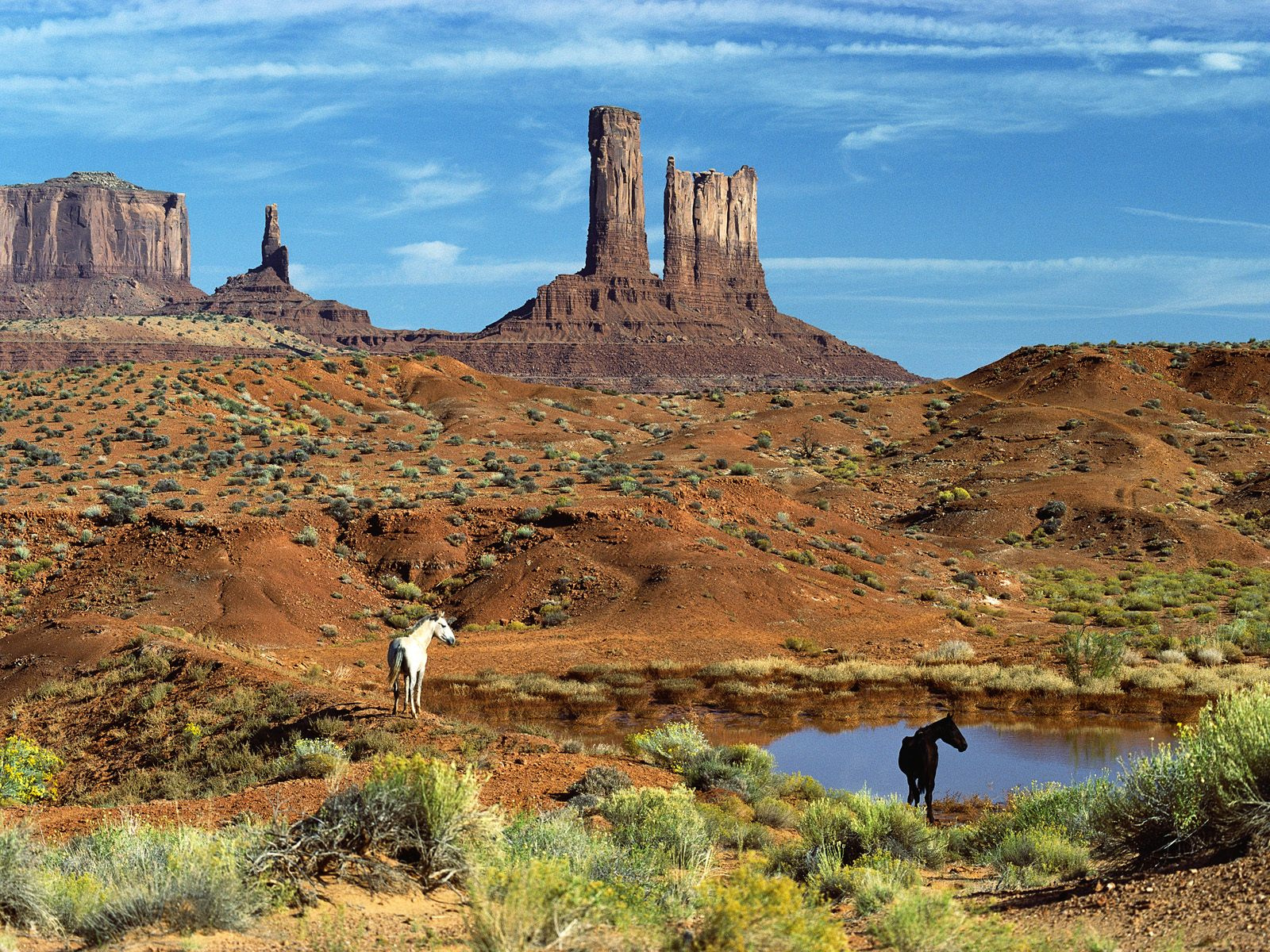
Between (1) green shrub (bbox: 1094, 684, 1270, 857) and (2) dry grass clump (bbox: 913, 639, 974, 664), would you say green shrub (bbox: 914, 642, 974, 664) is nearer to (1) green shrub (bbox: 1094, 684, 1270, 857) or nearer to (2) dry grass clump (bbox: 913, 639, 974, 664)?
(2) dry grass clump (bbox: 913, 639, 974, 664)

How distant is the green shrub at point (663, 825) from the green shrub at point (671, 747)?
442 cm

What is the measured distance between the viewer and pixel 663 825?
1169 centimetres

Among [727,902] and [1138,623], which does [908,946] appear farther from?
[1138,623]

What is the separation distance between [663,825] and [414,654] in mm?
6822

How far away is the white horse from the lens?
17.4 metres

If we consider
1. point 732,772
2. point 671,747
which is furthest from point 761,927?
point 671,747

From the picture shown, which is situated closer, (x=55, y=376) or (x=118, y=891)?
(x=118, y=891)

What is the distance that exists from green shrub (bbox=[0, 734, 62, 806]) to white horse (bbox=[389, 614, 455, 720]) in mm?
4775

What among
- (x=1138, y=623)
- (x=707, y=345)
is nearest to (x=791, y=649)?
(x=1138, y=623)

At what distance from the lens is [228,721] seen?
18.5m

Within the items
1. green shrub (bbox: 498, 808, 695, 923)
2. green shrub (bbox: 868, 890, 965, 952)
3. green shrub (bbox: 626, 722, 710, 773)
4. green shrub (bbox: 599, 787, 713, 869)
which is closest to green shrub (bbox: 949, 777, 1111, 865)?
green shrub (bbox: 599, 787, 713, 869)

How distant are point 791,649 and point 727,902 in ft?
85.0

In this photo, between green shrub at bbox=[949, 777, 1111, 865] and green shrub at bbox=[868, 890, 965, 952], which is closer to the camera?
green shrub at bbox=[868, 890, 965, 952]

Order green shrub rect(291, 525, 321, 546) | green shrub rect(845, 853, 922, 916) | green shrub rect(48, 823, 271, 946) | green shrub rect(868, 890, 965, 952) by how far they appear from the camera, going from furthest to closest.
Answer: green shrub rect(291, 525, 321, 546) < green shrub rect(845, 853, 922, 916) < green shrub rect(48, 823, 271, 946) < green shrub rect(868, 890, 965, 952)
